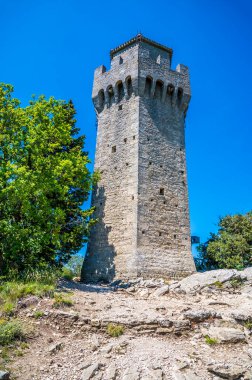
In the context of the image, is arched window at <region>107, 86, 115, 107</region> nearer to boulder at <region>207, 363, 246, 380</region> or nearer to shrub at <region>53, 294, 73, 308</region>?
shrub at <region>53, 294, 73, 308</region>

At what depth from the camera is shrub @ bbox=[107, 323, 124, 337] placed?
26.8ft

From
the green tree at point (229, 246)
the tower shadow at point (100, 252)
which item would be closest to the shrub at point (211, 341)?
the tower shadow at point (100, 252)

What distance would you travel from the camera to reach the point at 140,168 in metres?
18.2

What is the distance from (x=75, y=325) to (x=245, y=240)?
14565 mm

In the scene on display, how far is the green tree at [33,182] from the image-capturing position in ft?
39.7

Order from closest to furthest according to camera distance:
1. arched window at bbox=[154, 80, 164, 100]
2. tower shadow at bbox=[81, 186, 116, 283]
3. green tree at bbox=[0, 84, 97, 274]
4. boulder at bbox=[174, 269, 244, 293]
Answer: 1. green tree at bbox=[0, 84, 97, 274]
2. boulder at bbox=[174, 269, 244, 293]
3. tower shadow at bbox=[81, 186, 116, 283]
4. arched window at bbox=[154, 80, 164, 100]

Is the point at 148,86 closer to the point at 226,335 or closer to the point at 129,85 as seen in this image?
the point at 129,85

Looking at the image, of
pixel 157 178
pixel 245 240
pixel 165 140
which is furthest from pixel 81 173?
pixel 245 240

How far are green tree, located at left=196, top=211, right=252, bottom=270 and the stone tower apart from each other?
3237mm

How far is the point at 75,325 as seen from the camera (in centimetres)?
841

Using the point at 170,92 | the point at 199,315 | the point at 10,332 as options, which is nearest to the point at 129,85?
the point at 170,92

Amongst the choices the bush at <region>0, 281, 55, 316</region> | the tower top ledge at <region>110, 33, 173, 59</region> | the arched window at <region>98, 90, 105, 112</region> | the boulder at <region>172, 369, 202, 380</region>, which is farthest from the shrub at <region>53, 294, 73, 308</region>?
the tower top ledge at <region>110, 33, 173, 59</region>

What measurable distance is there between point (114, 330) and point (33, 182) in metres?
6.71

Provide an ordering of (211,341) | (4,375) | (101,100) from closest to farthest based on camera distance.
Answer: (4,375) < (211,341) < (101,100)
